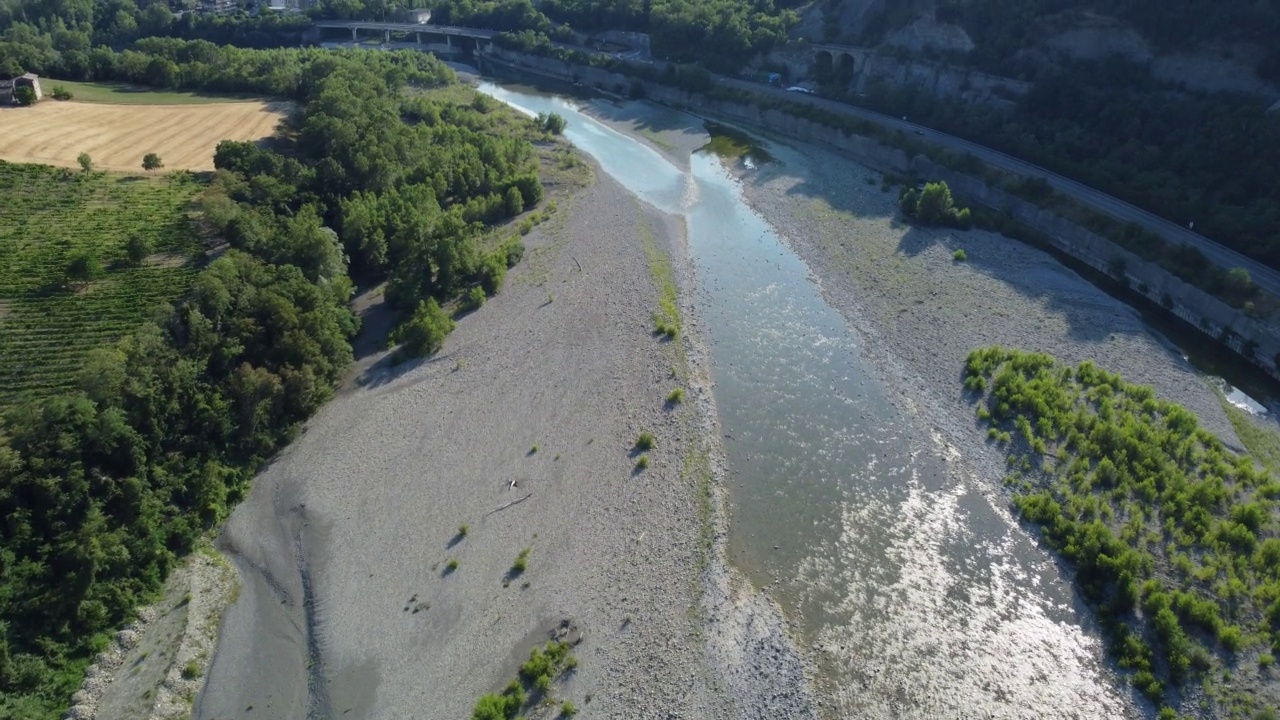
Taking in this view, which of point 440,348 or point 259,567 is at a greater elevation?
point 440,348

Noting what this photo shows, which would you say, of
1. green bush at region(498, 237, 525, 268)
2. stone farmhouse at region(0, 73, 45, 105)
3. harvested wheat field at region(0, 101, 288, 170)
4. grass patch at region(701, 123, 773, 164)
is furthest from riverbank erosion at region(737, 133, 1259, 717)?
stone farmhouse at region(0, 73, 45, 105)

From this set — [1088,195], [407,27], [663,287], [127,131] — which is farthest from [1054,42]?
[407,27]

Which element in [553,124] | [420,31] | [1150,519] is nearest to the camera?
[1150,519]

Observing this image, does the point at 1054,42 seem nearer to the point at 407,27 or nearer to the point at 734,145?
the point at 734,145

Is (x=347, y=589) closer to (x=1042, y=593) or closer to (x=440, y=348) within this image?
(x=440, y=348)

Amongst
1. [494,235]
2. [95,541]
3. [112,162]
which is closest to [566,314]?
[494,235]

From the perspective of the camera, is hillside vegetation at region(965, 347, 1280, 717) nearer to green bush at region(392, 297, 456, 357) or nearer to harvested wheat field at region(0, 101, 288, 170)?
green bush at region(392, 297, 456, 357)

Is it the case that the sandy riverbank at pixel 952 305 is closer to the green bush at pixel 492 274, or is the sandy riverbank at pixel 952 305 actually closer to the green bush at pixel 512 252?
the green bush at pixel 512 252
